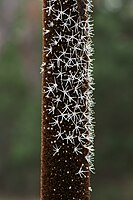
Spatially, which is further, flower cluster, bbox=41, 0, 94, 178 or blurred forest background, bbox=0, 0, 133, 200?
blurred forest background, bbox=0, 0, 133, 200

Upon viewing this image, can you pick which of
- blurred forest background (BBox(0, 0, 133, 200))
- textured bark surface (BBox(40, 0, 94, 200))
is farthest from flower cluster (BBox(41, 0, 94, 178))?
blurred forest background (BBox(0, 0, 133, 200))

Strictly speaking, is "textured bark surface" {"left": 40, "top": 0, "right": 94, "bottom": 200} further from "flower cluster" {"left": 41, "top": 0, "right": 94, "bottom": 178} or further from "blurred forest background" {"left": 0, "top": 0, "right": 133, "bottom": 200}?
"blurred forest background" {"left": 0, "top": 0, "right": 133, "bottom": 200}
